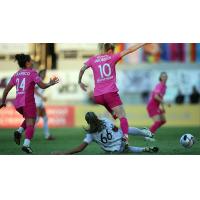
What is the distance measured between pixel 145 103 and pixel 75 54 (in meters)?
1.94

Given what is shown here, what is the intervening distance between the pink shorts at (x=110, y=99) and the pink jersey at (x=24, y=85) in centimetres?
100

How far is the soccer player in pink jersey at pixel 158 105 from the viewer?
10930 mm

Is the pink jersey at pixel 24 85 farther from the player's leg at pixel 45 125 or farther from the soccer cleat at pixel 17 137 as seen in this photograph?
the player's leg at pixel 45 125

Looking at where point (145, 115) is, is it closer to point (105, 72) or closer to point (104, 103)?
point (104, 103)

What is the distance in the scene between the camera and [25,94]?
9.90 metres

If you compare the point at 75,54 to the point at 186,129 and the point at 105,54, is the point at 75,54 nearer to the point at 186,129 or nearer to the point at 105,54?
the point at 105,54

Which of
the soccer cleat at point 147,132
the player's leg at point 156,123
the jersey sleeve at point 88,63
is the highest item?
the jersey sleeve at point 88,63

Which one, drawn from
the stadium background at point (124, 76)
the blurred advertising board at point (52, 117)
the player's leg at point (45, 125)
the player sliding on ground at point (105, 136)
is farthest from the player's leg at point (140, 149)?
the player's leg at point (45, 125)

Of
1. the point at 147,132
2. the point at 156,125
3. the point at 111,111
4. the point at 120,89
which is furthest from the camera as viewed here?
the point at 156,125

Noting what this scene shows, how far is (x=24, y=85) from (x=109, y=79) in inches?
49.9

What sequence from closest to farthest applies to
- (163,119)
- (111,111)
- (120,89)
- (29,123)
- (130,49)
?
(130,49), (111,111), (29,123), (120,89), (163,119)

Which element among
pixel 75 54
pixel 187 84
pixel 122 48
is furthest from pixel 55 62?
pixel 187 84

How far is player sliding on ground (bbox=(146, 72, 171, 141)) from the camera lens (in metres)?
10.9

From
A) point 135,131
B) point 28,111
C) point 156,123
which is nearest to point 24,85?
point 28,111
